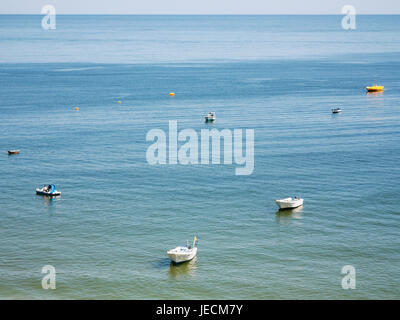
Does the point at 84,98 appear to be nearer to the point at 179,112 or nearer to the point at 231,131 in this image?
the point at 179,112

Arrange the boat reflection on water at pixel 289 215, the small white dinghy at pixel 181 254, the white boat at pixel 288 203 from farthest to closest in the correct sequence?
the white boat at pixel 288 203
the boat reflection on water at pixel 289 215
the small white dinghy at pixel 181 254

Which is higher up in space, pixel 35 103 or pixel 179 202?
pixel 35 103

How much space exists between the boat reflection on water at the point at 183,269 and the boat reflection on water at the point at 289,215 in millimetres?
19273

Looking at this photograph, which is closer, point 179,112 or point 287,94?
point 179,112

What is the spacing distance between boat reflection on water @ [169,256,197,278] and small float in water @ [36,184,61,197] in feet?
107

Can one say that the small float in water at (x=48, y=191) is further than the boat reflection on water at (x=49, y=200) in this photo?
Yes

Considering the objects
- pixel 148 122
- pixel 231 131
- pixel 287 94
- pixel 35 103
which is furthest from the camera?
pixel 287 94

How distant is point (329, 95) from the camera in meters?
192

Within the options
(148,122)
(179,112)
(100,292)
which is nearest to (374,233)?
(100,292)

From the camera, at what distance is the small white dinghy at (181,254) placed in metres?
68.4

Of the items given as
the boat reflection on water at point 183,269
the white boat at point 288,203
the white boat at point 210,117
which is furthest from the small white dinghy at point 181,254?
the white boat at point 210,117

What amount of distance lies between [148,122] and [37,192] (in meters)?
59.3

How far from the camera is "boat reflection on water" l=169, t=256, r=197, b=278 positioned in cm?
6762

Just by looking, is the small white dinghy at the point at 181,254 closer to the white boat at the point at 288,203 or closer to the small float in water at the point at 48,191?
the white boat at the point at 288,203
